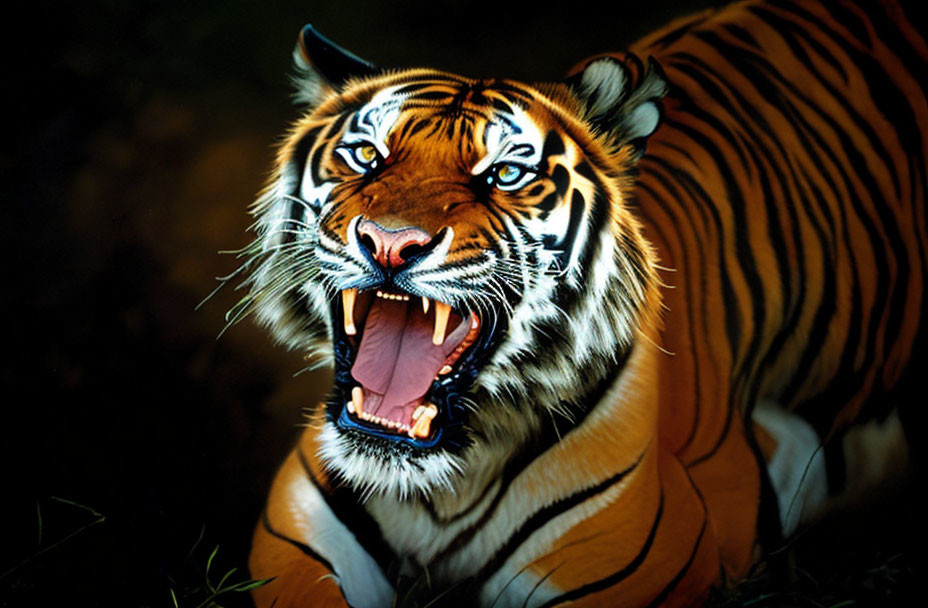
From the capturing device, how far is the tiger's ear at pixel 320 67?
178 centimetres

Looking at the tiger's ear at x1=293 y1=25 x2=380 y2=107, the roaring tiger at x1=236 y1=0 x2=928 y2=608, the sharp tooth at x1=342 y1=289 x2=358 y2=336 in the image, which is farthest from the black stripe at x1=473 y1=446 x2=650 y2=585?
the tiger's ear at x1=293 y1=25 x2=380 y2=107

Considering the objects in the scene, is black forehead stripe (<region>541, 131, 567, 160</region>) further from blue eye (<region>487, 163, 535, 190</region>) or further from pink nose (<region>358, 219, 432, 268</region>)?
pink nose (<region>358, 219, 432, 268</region>)

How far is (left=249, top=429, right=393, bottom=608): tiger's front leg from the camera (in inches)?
62.9

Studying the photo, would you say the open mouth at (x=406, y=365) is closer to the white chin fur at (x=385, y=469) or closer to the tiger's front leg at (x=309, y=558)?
the white chin fur at (x=385, y=469)

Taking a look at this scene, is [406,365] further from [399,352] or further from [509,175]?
[509,175]

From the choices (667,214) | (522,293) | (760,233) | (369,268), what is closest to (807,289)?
(760,233)

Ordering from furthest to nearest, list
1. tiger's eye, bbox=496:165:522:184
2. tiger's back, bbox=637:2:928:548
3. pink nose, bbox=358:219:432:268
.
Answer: tiger's back, bbox=637:2:928:548 < tiger's eye, bbox=496:165:522:184 < pink nose, bbox=358:219:432:268

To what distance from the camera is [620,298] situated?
1631 mm

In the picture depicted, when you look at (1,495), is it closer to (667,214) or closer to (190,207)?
(190,207)

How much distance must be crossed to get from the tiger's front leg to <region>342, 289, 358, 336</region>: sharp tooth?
10.4 inches

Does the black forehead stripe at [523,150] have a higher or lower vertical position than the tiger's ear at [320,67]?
lower

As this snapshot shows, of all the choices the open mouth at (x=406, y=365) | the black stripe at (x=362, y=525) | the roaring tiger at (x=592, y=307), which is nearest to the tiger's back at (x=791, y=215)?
the roaring tiger at (x=592, y=307)

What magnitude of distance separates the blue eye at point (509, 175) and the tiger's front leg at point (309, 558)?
1.95ft

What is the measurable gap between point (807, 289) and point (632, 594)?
0.68 meters
